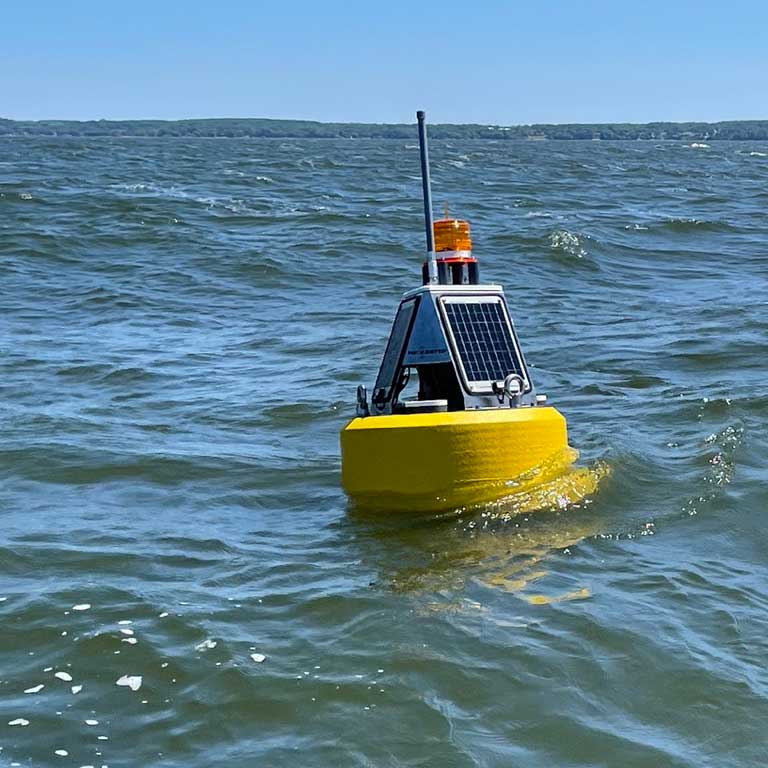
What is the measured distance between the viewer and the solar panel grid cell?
771 centimetres

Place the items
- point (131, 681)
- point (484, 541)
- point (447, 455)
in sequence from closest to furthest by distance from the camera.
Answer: point (131, 681)
point (484, 541)
point (447, 455)

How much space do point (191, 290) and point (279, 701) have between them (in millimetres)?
13475

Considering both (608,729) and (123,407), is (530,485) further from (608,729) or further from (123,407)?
(123,407)

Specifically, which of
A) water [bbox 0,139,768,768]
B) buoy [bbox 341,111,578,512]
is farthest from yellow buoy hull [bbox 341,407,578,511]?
water [bbox 0,139,768,768]

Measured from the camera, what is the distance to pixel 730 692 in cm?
521

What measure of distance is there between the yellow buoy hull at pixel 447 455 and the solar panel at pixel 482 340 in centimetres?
35

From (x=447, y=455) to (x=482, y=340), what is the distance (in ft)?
2.96

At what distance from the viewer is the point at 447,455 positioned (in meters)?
7.23

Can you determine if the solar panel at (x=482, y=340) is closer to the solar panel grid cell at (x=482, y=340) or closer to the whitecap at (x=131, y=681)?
the solar panel grid cell at (x=482, y=340)

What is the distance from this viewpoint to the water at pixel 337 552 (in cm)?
495

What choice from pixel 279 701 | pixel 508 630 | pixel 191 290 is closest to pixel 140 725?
pixel 279 701

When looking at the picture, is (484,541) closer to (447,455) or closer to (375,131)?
(447,455)

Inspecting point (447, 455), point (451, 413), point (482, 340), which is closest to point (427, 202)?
point (482, 340)

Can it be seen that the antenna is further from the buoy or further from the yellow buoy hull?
the yellow buoy hull
